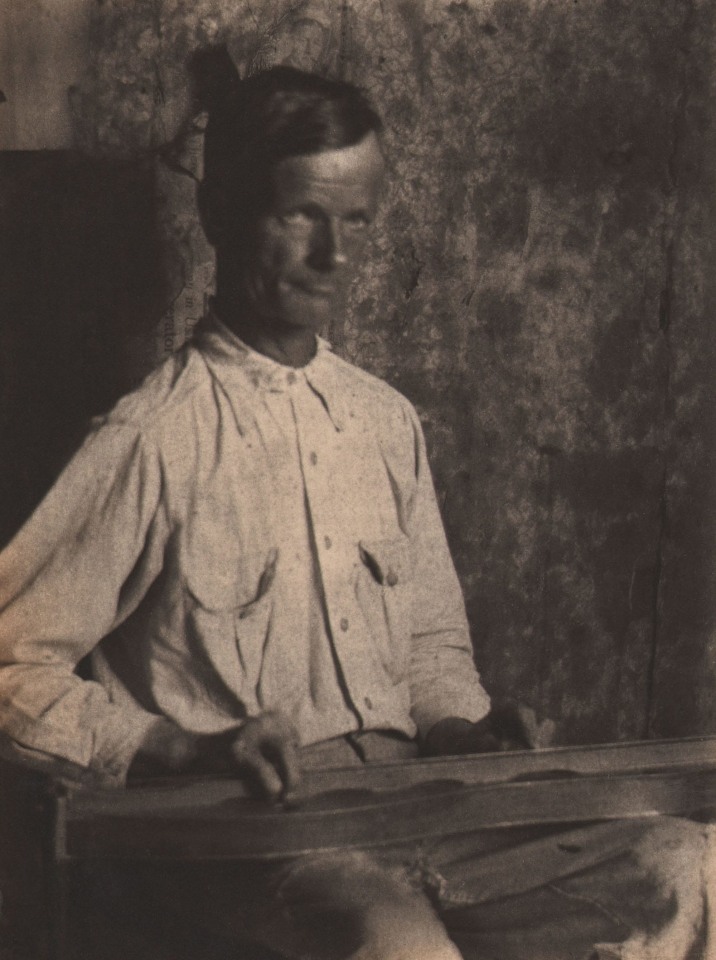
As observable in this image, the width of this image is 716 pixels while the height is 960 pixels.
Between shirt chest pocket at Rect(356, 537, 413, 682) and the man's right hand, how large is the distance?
19 cm

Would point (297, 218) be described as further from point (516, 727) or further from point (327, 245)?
point (516, 727)

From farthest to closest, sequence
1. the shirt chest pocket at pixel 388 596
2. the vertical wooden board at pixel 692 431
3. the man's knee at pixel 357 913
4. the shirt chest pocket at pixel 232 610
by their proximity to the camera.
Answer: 1. the vertical wooden board at pixel 692 431
2. the shirt chest pocket at pixel 388 596
3. the shirt chest pocket at pixel 232 610
4. the man's knee at pixel 357 913

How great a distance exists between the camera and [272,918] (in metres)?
1.47

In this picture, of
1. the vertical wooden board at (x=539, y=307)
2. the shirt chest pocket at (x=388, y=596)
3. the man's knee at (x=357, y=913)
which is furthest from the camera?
the vertical wooden board at (x=539, y=307)

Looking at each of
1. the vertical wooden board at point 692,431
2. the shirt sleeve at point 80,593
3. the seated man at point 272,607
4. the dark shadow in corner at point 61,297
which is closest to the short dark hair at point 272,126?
the seated man at point 272,607

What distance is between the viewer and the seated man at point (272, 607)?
1.48 meters

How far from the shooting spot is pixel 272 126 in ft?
5.13

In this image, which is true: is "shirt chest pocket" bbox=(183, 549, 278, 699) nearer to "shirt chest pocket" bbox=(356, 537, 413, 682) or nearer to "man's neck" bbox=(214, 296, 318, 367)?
"shirt chest pocket" bbox=(356, 537, 413, 682)

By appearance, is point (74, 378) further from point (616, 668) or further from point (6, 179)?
point (616, 668)

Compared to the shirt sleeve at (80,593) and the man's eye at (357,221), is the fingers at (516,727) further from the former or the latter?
the man's eye at (357,221)

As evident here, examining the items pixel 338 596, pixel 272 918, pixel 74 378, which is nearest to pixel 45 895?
pixel 272 918

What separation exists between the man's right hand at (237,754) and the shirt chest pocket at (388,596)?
19 centimetres

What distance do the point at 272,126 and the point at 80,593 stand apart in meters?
0.55

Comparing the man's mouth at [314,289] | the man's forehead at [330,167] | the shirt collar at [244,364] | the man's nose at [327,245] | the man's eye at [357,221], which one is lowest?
the shirt collar at [244,364]
